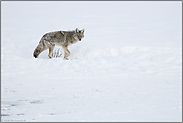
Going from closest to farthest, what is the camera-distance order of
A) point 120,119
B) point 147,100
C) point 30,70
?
point 120,119 < point 147,100 < point 30,70

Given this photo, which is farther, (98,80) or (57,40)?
(57,40)

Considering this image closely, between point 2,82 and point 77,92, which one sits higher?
point 2,82

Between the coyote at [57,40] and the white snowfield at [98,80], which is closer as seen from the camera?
the white snowfield at [98,80]

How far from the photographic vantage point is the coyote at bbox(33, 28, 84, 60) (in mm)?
12266

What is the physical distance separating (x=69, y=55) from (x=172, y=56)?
505 cm

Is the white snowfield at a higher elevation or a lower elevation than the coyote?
lower

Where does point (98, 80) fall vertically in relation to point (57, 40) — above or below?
below

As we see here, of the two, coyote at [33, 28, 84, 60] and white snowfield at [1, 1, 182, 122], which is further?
coyote at [33, 28, 84, 60]

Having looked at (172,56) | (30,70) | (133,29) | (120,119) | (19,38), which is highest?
(133,29)

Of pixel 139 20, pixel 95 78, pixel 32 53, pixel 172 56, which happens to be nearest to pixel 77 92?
pixel 95 78

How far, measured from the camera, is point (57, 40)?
12383mm

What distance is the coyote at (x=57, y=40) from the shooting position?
12.3 m

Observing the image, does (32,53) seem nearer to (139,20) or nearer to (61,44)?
(61,44)

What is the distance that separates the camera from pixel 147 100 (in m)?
6.51
